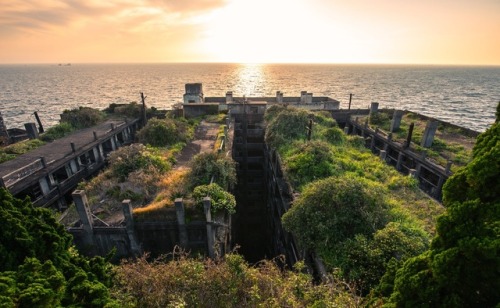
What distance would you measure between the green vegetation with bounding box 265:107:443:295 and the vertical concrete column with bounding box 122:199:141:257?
9.42 m

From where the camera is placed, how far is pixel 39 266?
5.46 metres

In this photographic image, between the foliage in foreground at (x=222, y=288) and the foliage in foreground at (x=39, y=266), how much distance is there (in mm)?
1469

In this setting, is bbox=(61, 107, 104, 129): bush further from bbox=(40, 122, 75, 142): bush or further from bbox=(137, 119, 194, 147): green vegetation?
bbox=(137, 119, 194, 147): green vegetation

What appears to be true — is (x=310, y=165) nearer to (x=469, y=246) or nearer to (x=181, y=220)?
(x=181, y=220)

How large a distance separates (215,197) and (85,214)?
7.85 metres

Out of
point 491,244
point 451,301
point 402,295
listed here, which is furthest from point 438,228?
point 402,295

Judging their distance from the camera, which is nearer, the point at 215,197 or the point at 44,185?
the point at 215,197

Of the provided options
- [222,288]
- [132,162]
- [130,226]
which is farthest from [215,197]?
[132,162]

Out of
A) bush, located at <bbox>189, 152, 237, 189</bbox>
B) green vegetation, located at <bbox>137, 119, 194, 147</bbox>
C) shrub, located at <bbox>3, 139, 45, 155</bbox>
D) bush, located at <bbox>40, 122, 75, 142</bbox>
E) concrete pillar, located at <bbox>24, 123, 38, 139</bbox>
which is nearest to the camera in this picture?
bush, located at <bbox>189, 152, 237, 189</bbox>

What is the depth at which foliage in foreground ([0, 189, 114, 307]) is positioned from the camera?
15.0ft

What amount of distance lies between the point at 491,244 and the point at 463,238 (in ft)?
1.43

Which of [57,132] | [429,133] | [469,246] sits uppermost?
[469,246]

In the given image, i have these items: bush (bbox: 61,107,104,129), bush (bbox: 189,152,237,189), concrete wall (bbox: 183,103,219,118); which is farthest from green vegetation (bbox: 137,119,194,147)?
bush (bbox: 61,107,104,129)

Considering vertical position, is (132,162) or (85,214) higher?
(132,162)
